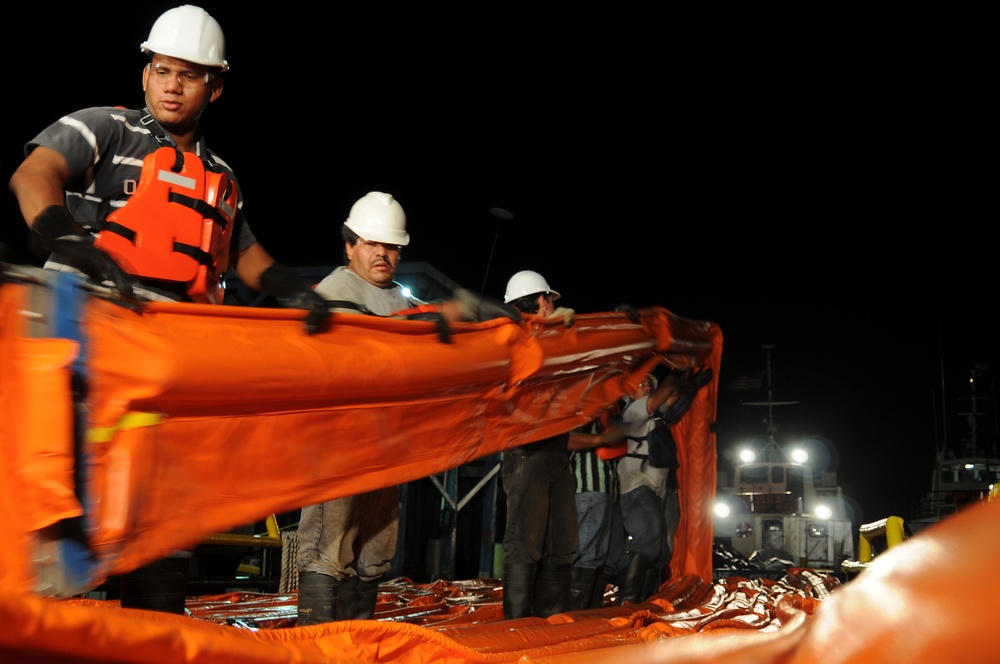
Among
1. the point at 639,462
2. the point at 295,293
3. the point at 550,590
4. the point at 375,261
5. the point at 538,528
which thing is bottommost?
the point at 550,590

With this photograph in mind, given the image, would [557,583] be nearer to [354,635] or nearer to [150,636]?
[354,635]

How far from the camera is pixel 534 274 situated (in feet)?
24.6

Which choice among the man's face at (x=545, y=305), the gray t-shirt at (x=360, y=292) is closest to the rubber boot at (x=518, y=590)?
the gray t-shirt at (x=360, y=292)

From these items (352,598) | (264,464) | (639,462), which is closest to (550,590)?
(639,462)

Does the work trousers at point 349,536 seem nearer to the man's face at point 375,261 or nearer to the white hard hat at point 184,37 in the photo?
the man's face at point 375,261

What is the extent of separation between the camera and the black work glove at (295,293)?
3340 millimetres

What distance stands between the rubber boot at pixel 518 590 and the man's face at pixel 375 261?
1.92 meters

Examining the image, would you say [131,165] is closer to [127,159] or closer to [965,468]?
[127,159]

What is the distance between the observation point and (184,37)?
3.46 meters

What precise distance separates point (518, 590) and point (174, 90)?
346cm

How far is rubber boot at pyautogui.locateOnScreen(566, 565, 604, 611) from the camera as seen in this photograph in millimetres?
6758

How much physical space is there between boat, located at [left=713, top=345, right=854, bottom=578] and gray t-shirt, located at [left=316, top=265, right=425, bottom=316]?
18.1 m

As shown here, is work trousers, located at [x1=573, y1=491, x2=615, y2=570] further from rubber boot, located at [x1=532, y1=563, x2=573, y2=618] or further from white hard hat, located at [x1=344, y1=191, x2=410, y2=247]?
white hard hat, located at [x1=344, y1=191, x2=410, y2=247]

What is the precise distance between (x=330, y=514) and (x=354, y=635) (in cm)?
126
